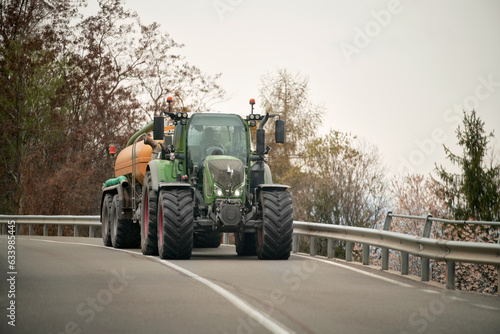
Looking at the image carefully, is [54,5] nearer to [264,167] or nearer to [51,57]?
[51,57]

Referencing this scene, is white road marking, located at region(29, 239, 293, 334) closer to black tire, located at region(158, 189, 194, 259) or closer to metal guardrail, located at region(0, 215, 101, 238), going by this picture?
black tire, located at region(158, 189, 194, 259)

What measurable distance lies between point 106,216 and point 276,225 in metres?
8.65

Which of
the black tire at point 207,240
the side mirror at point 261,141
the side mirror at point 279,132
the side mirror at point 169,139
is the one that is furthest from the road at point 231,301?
the black tire at point 207,240

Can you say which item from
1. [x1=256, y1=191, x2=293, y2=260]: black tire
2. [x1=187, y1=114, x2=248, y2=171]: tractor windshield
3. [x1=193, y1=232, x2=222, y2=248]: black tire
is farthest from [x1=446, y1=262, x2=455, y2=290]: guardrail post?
[x1=193, y1=232, x2=222, y2=248]: black tire

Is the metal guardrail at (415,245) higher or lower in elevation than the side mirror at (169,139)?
lower

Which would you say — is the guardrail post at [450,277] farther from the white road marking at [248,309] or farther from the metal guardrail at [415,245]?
the white road marking at [248,309]

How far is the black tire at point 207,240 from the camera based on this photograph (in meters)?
21.5

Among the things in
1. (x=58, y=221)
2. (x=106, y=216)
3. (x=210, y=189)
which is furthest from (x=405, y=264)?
(x=58, y=221)

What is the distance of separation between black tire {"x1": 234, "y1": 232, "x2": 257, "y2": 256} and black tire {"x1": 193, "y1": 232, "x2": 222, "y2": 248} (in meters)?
3.08

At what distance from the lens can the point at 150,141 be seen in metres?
19.3

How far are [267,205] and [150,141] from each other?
4347 mm

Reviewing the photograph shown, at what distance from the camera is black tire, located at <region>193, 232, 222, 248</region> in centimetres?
2155

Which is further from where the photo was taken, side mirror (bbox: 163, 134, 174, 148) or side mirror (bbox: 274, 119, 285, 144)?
side mirror (bbox: 163, 134, 174, 148)

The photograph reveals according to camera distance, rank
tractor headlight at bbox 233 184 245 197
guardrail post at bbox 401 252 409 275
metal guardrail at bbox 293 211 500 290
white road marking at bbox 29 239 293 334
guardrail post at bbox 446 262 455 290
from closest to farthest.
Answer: white road marking at bbox 29 239 293 334
metal guardrail at bbox 293 211 500 290
guardrail post at bbox 446 262 455 290
guardrail post at bbox 401 252 409 275
tractor headlight at bbox 233 184 245 197
